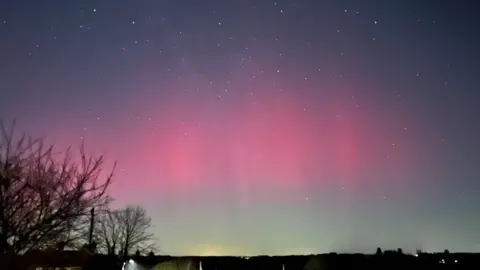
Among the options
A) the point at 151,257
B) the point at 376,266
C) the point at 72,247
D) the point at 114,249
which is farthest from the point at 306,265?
the point at 72,247

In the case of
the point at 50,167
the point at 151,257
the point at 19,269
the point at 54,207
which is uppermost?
the point at 151,257

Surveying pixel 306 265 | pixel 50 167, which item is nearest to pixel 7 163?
pixel 50 167

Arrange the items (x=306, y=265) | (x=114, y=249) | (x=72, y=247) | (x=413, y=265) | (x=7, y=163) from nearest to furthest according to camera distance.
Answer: (x=7, y=163), (x=72, y=247), (x=413, y=265), (x=306, y=265), (x=114, y=249)

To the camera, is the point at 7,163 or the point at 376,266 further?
the point at 376,266

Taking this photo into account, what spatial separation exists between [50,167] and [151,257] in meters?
55.8

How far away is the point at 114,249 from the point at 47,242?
193 feet

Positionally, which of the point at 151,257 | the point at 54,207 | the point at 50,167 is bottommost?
the point at 54,207

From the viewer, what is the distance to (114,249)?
6562 cm

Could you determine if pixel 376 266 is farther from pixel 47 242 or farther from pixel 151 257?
pixel 47 242

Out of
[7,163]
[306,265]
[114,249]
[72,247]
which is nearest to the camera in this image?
[7,163]

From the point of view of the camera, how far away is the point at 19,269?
9320 mm

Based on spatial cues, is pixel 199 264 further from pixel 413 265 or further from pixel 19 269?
pixel 19 269

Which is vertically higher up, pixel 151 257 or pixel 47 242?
pixel 151 257

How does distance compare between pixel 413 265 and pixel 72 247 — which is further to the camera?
pixel 413 265
